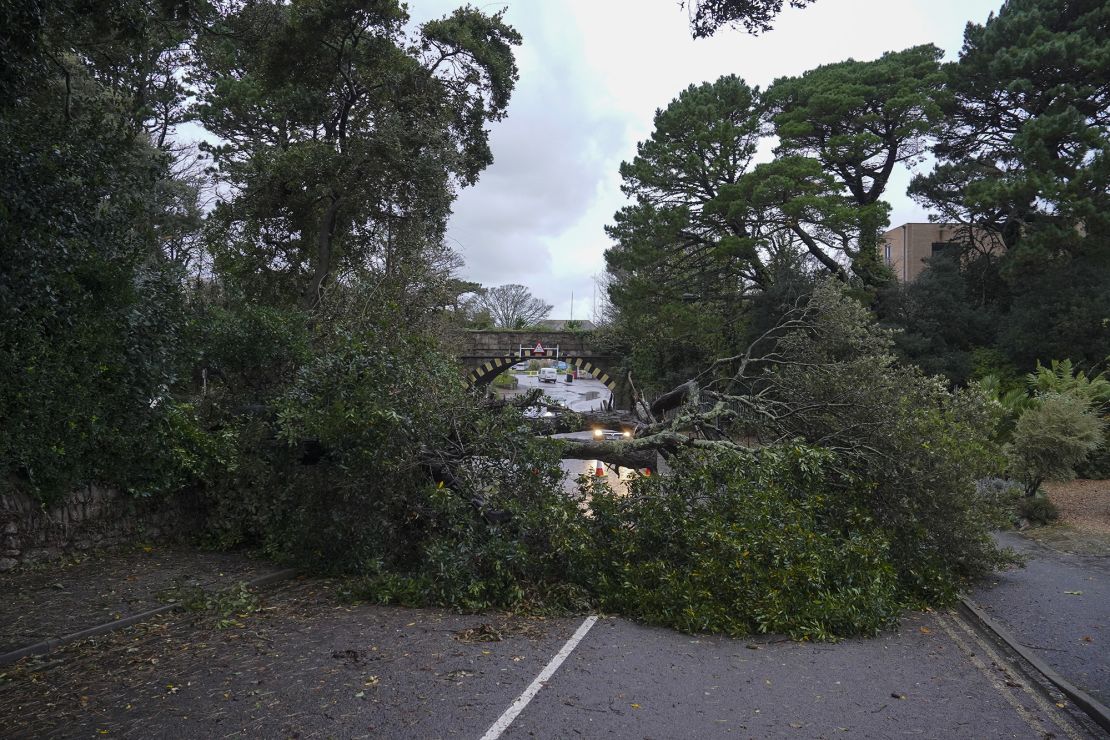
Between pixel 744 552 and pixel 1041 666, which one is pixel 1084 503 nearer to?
pixel 1041 666

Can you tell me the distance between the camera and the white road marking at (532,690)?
14.8 ft

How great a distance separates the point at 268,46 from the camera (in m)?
13.4

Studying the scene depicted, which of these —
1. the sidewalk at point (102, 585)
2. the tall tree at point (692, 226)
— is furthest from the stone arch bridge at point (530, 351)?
the sidewalk at point (102, 585)

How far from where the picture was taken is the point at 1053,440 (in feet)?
49.7

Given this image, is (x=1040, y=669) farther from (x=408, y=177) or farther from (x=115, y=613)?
(x=408, y=177)

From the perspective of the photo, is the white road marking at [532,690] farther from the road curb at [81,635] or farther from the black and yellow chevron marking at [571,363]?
the black and yellow chevron marking at [571,363]

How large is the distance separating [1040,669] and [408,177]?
41.6ft

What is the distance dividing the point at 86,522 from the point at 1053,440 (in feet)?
54.3

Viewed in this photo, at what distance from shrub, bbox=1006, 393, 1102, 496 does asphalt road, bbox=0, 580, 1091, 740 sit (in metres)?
10.2

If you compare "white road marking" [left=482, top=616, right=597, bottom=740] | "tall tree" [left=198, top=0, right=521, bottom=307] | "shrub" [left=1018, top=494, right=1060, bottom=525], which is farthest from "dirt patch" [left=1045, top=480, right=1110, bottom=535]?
"tall tree" [left=198, top=0, right=521, bottom=307]

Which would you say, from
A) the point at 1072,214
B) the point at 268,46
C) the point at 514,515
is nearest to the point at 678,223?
the point at 1072,214

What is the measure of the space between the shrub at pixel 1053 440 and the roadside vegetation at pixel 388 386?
7cm

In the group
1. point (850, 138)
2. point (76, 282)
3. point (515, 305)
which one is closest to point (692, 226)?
point (850, 138)

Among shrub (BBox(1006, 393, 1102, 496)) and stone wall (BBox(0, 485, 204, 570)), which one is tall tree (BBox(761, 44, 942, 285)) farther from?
stone wall (BBox(0, 485, 204, 570))
